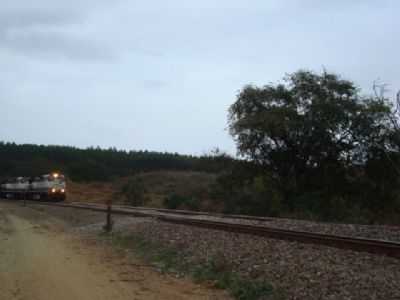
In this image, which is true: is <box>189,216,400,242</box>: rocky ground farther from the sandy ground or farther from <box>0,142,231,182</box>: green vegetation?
<box>0,142,231,182</box>: green vegetation

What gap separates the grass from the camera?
36.5 feet

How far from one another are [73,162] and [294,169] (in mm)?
105782

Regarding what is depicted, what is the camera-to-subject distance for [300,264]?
12.4m

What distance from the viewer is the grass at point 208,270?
1112 centimetres

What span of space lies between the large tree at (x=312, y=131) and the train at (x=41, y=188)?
2654cm

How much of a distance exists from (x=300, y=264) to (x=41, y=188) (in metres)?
57.2

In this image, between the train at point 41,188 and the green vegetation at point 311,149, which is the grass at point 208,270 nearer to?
the green vegetation at point 311,149

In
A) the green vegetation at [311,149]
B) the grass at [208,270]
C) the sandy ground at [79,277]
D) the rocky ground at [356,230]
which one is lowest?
the sandy ground at [79,277]

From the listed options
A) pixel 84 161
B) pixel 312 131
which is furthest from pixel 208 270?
pixel 84 161

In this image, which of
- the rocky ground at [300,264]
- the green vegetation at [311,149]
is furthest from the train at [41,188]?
the rocky ground at [300,264]

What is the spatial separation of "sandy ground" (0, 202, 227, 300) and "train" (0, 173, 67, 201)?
44.3m

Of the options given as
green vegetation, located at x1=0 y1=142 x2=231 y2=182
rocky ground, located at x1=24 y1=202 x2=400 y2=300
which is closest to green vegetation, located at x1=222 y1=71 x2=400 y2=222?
rocky ground, located at x1=24 y1=202 x2=400 y2=300

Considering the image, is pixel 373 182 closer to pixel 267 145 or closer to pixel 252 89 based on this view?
pixel 267 145

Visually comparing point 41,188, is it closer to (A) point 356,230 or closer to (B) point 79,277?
(A) point 356,230
